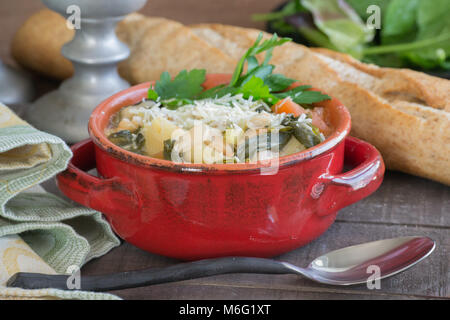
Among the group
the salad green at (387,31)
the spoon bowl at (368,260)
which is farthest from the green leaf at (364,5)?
the spoon bowl at (368,260)

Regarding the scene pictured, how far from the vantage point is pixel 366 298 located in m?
1.09

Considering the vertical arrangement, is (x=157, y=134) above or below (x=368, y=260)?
above

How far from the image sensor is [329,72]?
164cm

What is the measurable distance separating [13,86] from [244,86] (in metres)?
0.97

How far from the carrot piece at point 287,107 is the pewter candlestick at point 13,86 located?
1.02m

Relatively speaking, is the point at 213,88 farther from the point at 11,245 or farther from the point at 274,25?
the point at 274,25

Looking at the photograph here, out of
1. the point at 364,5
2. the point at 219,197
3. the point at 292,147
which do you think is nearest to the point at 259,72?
the point at 292,147

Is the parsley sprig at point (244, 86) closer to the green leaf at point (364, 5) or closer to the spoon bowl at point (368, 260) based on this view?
the spoon bowl at point (368, 260)

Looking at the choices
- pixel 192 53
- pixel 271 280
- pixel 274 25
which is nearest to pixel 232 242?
pixel 271 280

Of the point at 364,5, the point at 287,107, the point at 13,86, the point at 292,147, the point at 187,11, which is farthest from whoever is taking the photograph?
the point at 187,11

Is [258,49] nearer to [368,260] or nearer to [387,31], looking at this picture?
[368,260]

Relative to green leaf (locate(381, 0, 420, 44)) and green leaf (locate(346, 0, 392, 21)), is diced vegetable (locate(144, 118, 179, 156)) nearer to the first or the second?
green leaf (locate(381, 0, 420, 44))
